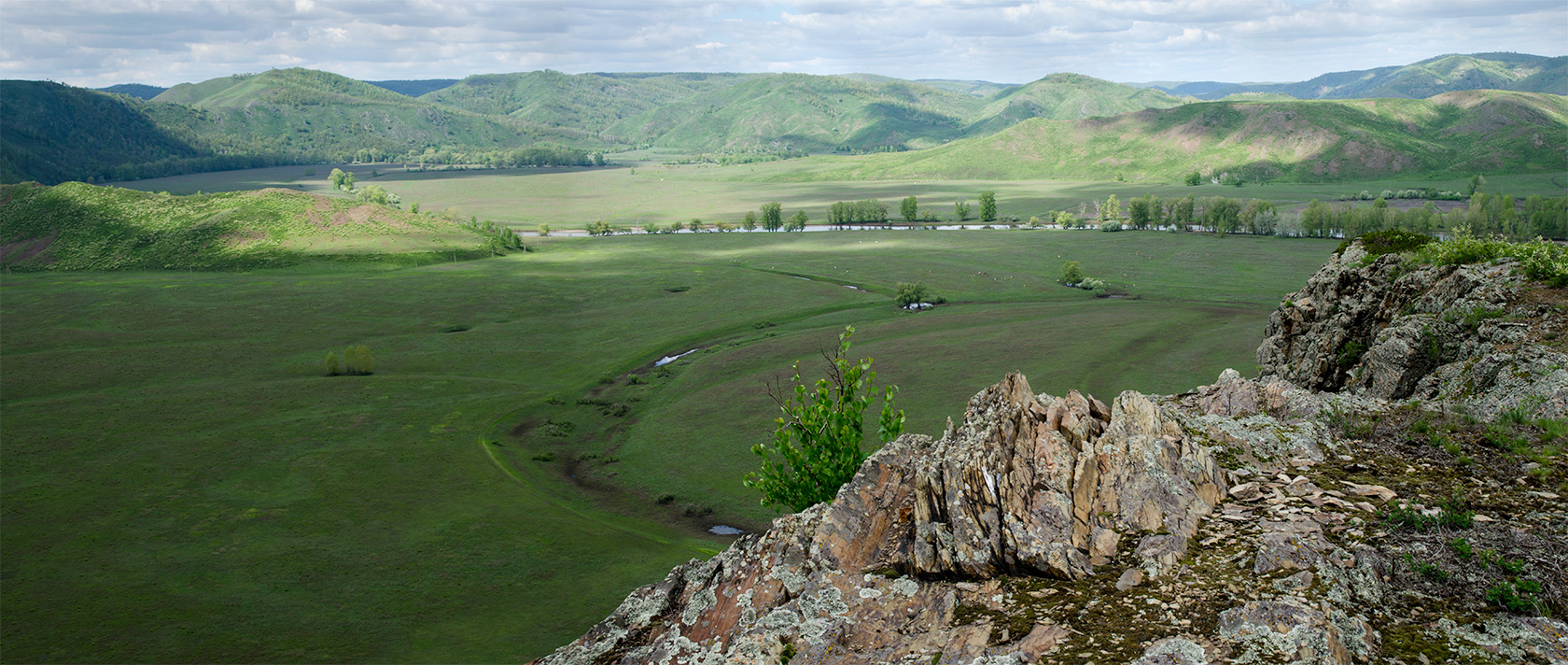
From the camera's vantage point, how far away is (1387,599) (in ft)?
45.6

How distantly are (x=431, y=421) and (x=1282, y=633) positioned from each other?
96.7 metres

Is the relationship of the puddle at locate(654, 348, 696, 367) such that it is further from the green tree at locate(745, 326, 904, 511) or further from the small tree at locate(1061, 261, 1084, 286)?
the green tree at locate(745, 326, 904, 511)

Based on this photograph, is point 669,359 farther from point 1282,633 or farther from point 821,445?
point 1282,633

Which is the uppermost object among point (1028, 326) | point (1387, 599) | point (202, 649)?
point (1387, 599)

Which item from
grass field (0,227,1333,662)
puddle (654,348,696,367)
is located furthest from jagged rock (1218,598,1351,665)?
puddle (654,348,696,367)

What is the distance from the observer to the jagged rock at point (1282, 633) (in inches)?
500

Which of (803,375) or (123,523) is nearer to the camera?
(123,523)

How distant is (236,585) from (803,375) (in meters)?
66.2

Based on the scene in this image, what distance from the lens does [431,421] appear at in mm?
96438

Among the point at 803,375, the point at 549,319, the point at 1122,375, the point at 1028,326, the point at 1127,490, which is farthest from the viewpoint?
the point at 549,319

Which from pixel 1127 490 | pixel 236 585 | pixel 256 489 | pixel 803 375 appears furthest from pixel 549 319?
pixel 1127 490

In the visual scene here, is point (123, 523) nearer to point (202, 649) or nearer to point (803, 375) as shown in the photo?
point (202, 649)

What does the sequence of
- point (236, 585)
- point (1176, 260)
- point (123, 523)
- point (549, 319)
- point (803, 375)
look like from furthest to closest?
1. point (1176, 260)
2. point (549, 319)
3. point (803, 375)
4. point (123, 523)
5. point (236, 585)

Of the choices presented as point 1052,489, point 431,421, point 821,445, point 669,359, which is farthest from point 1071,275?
point 1052,489
